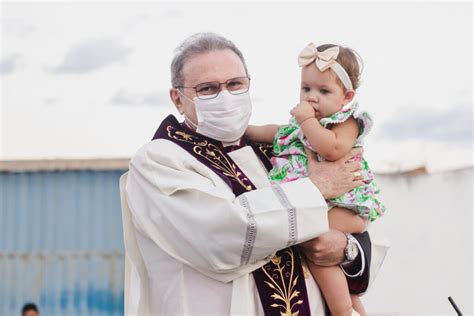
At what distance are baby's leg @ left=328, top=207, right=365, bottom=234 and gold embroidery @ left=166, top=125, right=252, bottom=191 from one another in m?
0.39

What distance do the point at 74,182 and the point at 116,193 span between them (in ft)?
1.99

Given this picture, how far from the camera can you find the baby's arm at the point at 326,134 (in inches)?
144

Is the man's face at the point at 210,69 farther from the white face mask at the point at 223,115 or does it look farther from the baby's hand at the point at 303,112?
the baby's hand at the point at 303,112

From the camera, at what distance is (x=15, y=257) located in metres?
11.4

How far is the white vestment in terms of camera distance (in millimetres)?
3414

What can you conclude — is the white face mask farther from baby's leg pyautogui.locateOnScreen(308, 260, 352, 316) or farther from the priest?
baby's leg pyautogui.locateOnScreen(308, 260, 352, 316)

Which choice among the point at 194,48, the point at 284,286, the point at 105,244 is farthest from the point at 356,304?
the point at 105,244

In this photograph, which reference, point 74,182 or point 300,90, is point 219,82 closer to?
point 300,90

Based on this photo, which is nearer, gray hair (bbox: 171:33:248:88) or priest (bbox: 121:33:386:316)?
priest (bbox: 121:33:386:316)

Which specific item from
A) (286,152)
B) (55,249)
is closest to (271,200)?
(286,152)

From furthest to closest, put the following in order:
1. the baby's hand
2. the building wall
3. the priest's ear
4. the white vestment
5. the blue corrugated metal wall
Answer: the blue corrugated metal wall < the building wall < the priest's ear < the baby's hand < the white vestment

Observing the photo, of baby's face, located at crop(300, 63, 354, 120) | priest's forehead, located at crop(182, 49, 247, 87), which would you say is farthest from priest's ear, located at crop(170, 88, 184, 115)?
baby's face, located at crop(300, 63, 354, 120)

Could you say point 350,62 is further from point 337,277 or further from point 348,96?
point 337,277

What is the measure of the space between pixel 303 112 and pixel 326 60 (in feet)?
0.83
